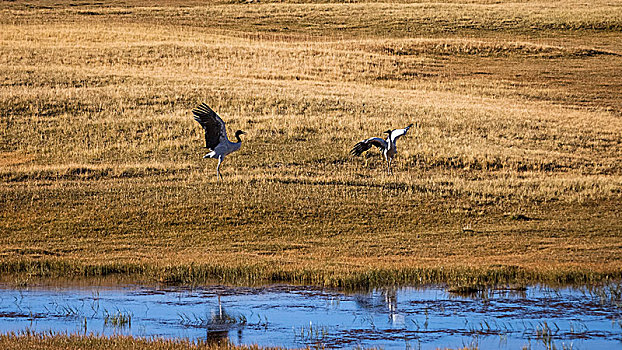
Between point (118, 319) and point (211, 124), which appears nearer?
point (118, 319)

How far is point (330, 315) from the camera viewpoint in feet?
47.6

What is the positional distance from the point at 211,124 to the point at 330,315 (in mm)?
10770

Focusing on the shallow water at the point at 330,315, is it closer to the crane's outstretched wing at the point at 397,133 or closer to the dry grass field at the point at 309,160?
the dry grass field at the point at 309,160

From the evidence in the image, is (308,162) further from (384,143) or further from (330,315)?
(330,315)

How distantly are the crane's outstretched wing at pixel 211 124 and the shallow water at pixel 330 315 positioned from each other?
7.75 meters

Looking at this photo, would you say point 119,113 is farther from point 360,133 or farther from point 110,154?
point 360,133

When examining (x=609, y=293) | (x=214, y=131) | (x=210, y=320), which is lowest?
(x=210, y=320)

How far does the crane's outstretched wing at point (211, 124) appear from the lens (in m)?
23.6

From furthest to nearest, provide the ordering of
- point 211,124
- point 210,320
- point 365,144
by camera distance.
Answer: point 365,144, point 211,124, point 210,320

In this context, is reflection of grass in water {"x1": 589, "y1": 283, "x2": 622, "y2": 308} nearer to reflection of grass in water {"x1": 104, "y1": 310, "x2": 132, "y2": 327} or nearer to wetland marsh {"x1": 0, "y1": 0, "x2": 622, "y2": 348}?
wetland marsh {"x1": 0, "y1": 0, "x2": 622, "y2": 348}

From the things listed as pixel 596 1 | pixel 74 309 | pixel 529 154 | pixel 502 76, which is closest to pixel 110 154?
Answer: pixel 529 154

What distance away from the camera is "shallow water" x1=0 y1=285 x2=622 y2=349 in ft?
42.3

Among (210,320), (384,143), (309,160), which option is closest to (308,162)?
(309,160)

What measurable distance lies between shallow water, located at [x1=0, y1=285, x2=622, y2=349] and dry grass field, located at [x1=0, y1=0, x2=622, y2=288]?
1272 millimetres
